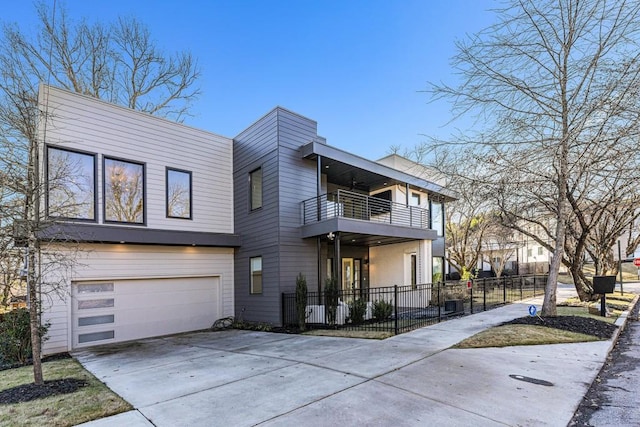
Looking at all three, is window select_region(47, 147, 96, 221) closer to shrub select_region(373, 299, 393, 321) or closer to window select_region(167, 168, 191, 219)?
window select_region(167, 168, 191, 219)

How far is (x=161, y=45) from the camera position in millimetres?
19516

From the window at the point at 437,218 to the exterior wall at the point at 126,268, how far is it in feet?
35.3

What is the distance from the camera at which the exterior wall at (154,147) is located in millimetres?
9633

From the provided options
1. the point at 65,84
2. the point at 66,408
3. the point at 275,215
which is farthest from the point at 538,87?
the point at 65,84

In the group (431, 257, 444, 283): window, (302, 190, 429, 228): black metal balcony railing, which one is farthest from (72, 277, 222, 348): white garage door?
(431, 257, 444, 283): window

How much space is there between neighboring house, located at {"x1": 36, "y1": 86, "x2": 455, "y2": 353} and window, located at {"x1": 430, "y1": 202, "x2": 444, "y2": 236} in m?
4.46

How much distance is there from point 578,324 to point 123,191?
43.4 ft

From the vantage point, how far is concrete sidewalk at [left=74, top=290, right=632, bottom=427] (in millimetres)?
3955

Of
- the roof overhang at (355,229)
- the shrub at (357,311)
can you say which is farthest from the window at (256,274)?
the shrub at (357,311)

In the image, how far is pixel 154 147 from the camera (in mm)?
11383

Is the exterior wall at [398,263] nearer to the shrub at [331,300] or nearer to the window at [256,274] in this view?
the shrub at [331,300]

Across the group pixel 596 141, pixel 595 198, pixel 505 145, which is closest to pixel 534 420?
pixel 596 141

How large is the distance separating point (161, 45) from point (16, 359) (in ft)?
58.1

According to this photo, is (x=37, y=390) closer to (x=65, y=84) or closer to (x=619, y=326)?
(x=619, y=326)
